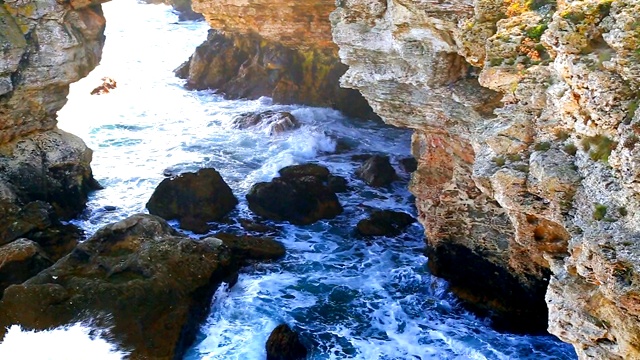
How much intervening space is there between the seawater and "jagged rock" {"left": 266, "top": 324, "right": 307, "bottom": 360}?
31cm

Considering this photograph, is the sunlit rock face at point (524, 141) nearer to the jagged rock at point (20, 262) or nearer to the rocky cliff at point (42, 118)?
the rocky cliff at point (42, 118)

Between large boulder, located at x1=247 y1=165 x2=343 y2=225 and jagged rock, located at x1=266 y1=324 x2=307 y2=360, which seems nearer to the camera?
jagged rock, located at x1=266 y1=324 x2=307 y2=360

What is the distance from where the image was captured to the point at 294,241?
2008 cm

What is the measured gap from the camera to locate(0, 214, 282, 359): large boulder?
1444 centimetres

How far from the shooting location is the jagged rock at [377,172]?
2370 centimetres

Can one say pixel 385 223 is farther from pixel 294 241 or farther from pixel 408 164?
pixel 408 164

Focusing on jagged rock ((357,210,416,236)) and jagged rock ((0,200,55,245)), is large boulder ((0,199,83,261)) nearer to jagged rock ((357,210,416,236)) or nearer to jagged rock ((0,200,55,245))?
jagged rock ((0,200,55,245))

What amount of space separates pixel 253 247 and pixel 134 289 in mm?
4645

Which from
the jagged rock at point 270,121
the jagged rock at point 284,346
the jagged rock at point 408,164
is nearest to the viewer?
the jagged rock at point 284,346

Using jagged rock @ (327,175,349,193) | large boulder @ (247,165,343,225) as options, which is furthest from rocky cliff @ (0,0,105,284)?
jagged rock @ (327,175,349,193)

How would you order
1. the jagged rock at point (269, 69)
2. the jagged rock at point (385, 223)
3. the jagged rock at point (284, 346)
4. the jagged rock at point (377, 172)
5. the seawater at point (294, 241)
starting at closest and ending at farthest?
the jagged rock at point (284, 346) → the seawater at point (294, 241) → the jagged rock at point (385, 223) → the jagged rock at point (377, 172) → the jagged rock at point (269, 69)

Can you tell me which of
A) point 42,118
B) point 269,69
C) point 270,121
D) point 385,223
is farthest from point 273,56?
point 385,223

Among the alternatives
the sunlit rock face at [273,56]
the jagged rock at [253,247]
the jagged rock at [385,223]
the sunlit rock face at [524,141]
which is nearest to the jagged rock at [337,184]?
the jagged rock at [385,223]

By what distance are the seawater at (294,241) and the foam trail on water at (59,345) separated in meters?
0.04
